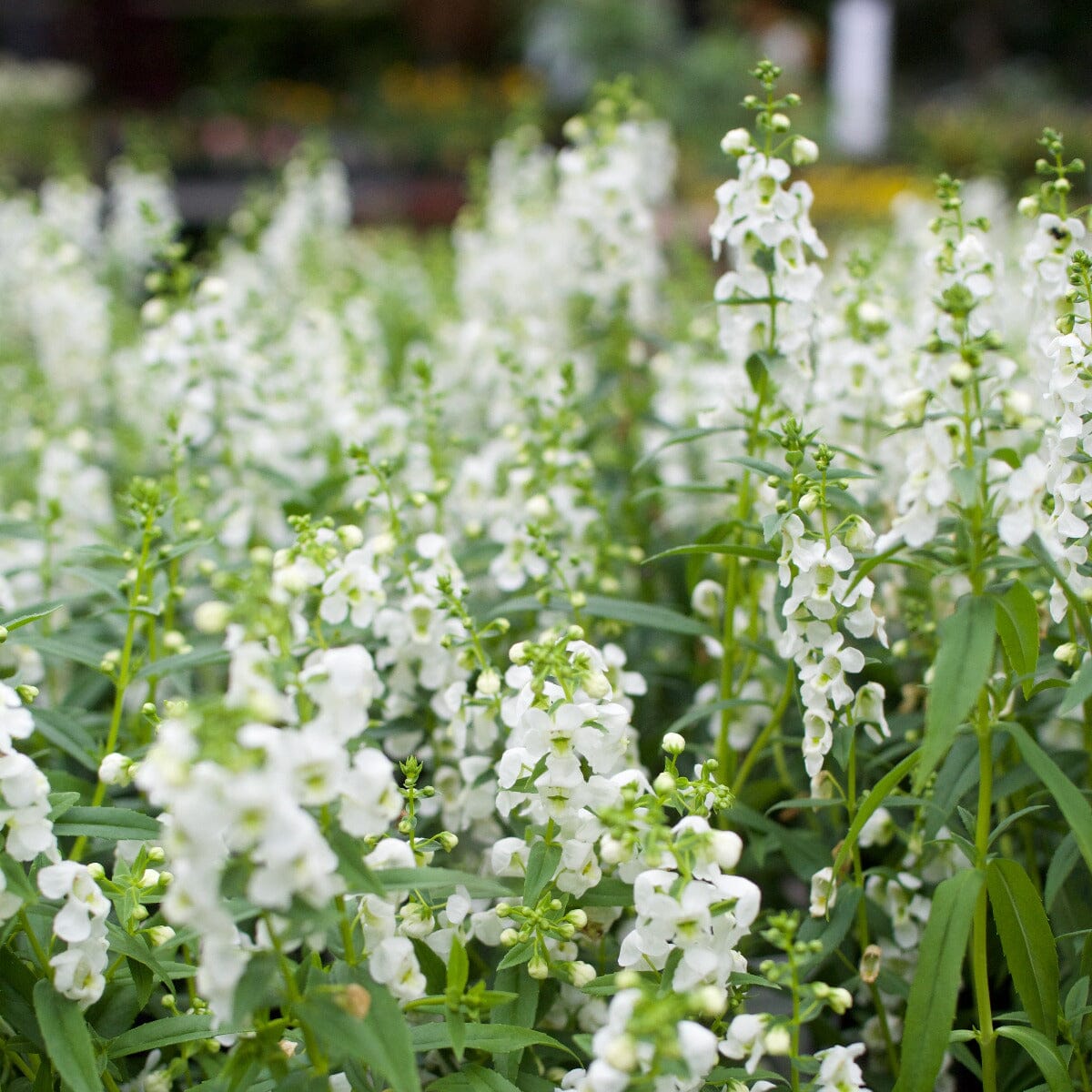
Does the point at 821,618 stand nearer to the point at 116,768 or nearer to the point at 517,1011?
the point at 517,1011

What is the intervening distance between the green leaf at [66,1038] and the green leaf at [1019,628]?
1230 millimetres

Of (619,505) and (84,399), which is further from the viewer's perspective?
(84,399)

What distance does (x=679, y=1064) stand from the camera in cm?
118

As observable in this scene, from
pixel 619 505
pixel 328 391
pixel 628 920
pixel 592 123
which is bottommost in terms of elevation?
pixel 628 920

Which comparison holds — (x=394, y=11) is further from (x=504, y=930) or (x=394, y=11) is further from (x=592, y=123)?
(x=504, y=930)

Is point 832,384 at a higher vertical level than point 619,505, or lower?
higher

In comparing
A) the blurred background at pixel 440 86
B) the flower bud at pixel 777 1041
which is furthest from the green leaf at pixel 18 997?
the blurred background at pixel 440 86

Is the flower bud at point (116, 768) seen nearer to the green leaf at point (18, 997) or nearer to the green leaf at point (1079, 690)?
the green leaf at point (18, 997)

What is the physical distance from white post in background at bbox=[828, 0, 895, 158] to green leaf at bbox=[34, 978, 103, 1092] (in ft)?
40.8

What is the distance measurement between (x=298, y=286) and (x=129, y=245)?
0.89 meters

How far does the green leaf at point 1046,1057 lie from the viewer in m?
1.47

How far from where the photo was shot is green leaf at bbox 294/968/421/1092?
1.23 metres

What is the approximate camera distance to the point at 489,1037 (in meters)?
1.46

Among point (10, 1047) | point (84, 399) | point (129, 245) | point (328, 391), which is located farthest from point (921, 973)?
point (129, 245)
